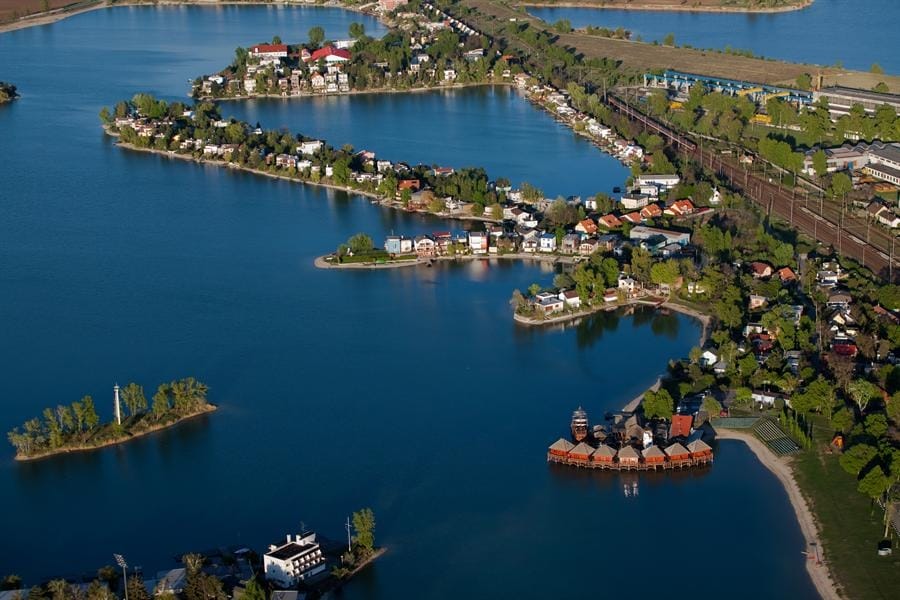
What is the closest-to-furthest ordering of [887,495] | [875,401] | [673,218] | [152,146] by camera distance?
1. [887,495]
2. [875,401]
3. [673,218]
4. [152,146]

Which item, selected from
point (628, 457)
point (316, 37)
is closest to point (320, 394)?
point (628, 457)

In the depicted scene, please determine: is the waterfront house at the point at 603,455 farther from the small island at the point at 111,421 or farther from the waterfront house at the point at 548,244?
the waterfront house at the point at 548,244

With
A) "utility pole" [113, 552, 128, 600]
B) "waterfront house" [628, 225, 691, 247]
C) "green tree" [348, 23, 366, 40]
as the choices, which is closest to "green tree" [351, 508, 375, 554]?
"utility pole" [113, 552, 128, 600]

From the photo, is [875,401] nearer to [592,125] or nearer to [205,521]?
[205,521]

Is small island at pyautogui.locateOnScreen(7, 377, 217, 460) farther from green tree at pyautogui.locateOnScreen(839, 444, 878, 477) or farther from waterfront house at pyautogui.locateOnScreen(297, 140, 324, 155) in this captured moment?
waterfront house at pyautogui.locateOnScreen(297, 140, 324, 155)

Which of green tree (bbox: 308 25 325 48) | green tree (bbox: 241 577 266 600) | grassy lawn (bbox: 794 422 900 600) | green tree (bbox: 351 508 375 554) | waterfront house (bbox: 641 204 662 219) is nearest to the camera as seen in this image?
green tree (bbox: 241 577 266 600)

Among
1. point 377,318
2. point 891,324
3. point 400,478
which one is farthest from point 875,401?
point 377,318

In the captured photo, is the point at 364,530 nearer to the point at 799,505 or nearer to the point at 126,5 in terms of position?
the point at 799,505
